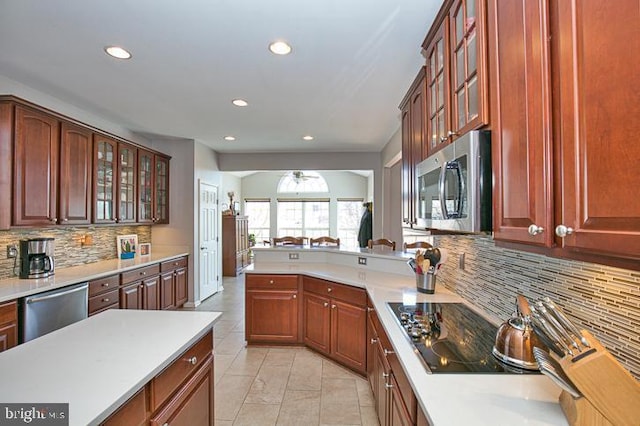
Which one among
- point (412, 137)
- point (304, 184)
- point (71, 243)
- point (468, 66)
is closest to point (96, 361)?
point (468, 66)

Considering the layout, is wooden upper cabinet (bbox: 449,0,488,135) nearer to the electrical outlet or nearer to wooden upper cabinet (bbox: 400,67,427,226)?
wooden upper cabinet (bbox: 400,67,427,226)

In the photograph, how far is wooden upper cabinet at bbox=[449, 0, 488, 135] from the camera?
120 centimetres

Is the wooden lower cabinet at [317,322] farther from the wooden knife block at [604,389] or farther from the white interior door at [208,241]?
the white interior door at [208,241]

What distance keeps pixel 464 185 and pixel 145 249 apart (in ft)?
15.8

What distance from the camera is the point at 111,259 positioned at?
4176mm

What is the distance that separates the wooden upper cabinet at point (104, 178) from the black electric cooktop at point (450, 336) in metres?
3.49

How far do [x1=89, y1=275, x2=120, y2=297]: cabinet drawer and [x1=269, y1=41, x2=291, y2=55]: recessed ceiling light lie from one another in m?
2.77

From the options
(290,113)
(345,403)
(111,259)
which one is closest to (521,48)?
(345,403)

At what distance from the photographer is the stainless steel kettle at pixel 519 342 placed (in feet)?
3.83

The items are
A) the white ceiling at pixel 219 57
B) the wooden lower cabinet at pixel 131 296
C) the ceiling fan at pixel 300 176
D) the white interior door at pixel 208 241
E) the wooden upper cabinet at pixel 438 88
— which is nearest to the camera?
the wooden upper cabinet at pixel 438 88

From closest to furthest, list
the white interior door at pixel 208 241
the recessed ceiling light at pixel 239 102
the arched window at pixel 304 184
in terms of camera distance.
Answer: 1. the recessed ceiling light at pixel 239 102
2. the white interior door at pixel 208 241
3. the arched window at pixel 304 184

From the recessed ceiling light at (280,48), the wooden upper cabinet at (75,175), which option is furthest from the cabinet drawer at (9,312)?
the recessed ceiling light at (280,48)

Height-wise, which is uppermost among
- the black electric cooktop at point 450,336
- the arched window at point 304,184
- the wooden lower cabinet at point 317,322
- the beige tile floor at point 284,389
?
the arched window at point 304,184

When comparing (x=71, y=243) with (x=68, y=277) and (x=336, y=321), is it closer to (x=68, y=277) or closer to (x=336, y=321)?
(x=68, y=277)
